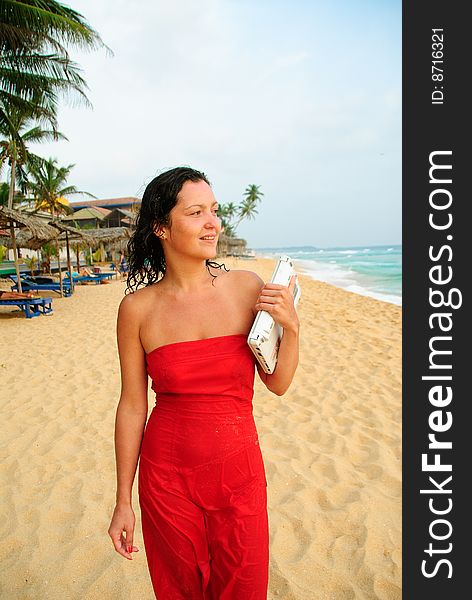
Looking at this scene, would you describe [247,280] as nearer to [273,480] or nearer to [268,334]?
[268,334]

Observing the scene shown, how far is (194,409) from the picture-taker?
1.30 m

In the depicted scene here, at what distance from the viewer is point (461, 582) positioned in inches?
→ 86.9

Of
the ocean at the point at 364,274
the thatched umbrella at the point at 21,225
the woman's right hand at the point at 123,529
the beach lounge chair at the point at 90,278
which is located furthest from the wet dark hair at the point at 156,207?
the beach lounge chair at the point at 90,278

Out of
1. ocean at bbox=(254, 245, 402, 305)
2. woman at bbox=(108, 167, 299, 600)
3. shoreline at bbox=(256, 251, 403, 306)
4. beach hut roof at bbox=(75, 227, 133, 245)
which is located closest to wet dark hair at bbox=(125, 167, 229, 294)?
woman at bbox=(108, 167, 299, 600)

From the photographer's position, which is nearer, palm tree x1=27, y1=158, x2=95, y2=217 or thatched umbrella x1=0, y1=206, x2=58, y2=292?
thatched umbrella x1=0, y1=206, x2=58, y2=292

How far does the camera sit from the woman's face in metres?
1.34

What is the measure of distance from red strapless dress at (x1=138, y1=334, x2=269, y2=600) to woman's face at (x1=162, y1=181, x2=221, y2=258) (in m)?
0.30

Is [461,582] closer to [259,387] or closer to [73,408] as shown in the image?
[259,387]

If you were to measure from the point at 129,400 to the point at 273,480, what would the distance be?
2048mm

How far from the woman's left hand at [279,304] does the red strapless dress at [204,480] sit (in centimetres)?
15

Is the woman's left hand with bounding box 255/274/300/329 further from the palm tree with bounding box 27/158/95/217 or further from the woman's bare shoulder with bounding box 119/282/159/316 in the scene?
the palm tree with bounding box 27/158/95/217

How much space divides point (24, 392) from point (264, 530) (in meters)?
4.57

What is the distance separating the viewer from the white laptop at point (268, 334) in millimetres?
1204

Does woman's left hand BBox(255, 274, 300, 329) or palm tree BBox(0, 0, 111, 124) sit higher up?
palm tree BBox(0, 0, 111, 124)
